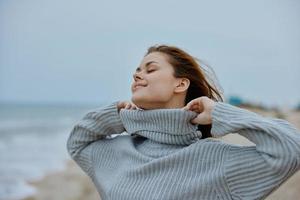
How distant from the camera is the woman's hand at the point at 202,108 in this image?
5.94 ft

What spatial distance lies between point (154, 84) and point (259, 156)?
1.58 feet

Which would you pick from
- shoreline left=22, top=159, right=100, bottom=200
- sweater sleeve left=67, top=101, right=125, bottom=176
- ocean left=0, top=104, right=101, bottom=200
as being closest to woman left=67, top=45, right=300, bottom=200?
sweater sleeve left=67, top=101, right=125, bottom=176

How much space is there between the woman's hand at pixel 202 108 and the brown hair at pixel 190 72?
130 mm

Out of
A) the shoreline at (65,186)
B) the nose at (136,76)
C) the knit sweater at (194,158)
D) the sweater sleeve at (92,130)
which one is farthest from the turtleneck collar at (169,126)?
the shoreline at (65,186)

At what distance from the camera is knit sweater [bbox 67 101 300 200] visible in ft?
5.34

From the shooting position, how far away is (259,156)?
1.65 metres

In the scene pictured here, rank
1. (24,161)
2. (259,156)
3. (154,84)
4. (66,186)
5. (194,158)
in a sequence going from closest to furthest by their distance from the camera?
(259,156) → (194,158) → (154,84) → (66,186) → (24,161)

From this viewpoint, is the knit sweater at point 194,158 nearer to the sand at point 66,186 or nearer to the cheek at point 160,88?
the cheek at point 160,88

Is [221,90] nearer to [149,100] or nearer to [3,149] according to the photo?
[149,100]

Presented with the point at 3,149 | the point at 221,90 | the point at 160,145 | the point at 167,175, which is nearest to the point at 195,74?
the point at 221,90

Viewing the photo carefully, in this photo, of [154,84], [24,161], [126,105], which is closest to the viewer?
[154,84]

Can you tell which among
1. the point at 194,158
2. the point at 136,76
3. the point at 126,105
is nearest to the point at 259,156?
the point at 194,158

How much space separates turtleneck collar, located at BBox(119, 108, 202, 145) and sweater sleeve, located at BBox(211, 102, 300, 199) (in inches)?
6.4

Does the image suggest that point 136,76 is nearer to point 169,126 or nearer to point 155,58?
point 155,58
